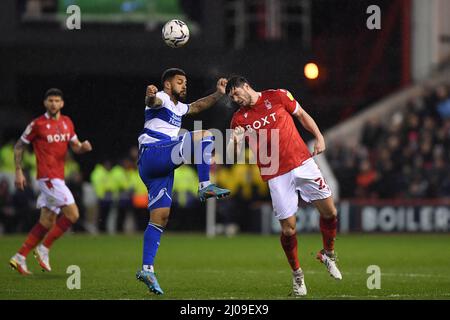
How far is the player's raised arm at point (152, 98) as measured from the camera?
1085cm

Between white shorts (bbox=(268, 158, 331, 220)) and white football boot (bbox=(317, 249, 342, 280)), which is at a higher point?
white shorts (bbox=(268, 158, 331, 220))

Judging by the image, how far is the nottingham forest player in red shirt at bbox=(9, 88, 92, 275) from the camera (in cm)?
1435

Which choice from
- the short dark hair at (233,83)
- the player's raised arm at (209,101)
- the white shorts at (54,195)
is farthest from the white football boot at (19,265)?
the short dark hair at (233,83)

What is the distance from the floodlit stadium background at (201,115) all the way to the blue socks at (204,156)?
12.6 m

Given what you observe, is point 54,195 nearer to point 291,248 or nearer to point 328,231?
point 328,231

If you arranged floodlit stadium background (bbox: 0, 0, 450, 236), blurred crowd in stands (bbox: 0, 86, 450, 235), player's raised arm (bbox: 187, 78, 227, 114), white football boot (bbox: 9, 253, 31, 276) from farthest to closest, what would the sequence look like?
blurred crowd in stands (bbox: 0, 86, 450, 235)
floodlit stadium background (bbox: 0, 0, 450, 236)
white football boot (bbox: 9, 253, 31, 276)
player's raised arm (bbox: 187, 78, 227, 114)

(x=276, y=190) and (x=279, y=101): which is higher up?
(x=279, y=101)

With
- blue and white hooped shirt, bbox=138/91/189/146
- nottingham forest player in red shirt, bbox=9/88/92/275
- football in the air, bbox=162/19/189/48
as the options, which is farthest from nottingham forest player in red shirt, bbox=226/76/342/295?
nottingham forest player in red shirt, bbox=9/88/92/275

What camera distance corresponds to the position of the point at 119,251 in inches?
738

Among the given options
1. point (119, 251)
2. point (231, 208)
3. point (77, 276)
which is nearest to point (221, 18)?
point (231, 208)

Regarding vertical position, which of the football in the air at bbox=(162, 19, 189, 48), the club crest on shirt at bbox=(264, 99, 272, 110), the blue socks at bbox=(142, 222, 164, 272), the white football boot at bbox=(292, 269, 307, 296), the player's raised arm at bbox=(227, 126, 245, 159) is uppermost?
the football in the air at bbox=(162, 19, 189, 48)

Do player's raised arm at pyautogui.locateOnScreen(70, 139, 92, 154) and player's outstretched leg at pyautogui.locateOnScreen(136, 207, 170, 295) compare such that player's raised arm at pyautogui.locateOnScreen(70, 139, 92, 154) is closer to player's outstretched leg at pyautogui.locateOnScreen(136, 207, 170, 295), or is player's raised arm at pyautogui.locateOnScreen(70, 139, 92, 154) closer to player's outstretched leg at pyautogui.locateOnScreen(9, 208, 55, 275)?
player's outstretched leg at pyautogui.locateOnScreen(9, 208, 55, 275)
